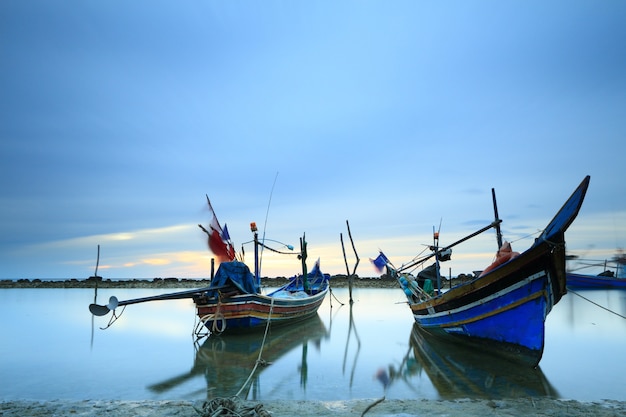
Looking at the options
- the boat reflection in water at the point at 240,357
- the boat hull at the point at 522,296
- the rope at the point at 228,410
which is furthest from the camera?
the boat hull at the point at 522,296

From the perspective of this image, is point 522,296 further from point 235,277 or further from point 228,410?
point 235,277

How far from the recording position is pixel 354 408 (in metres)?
5.64

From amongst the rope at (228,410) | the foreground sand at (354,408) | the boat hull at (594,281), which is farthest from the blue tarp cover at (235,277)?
the boat hull at (594,281)

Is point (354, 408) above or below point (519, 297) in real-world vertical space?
below

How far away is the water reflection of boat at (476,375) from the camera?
6609mm

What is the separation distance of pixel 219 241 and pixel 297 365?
741cm

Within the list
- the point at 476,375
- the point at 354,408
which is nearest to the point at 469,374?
the point at 476,375

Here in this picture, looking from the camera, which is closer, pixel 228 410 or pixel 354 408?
pixel 228 410

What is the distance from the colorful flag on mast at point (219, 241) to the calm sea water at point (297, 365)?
3.10m

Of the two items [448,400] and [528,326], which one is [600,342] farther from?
[448,400]

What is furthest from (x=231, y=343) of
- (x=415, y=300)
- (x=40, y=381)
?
(x=415, y=300)

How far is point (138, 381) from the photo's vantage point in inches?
305

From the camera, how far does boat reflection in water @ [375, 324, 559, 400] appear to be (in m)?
6.63

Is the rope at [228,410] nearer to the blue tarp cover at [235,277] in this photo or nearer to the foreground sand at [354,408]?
the foreground sand at [354,408]
